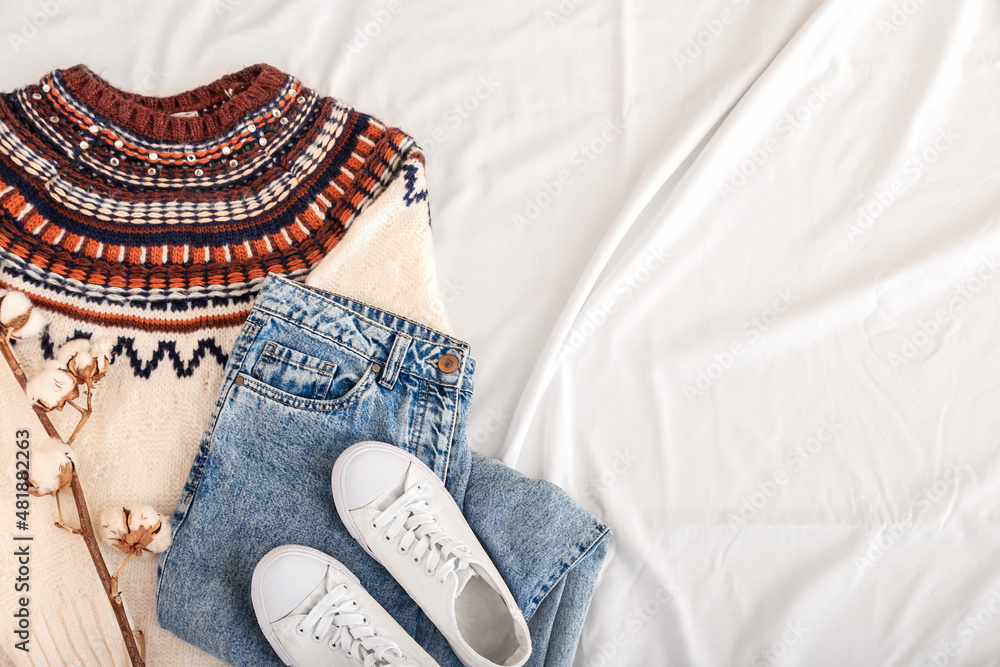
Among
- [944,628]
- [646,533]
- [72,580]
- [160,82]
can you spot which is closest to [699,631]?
[646,533]

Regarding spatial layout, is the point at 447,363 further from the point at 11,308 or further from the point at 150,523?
the point at 11,308

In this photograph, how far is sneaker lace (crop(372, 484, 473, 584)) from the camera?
2.72ft

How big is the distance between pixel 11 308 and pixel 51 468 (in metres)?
0.20

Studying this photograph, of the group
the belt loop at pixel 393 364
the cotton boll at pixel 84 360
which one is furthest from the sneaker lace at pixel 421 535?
the cotton boll at pixel 84 360

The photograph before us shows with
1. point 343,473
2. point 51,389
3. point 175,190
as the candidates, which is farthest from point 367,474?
point 175,190

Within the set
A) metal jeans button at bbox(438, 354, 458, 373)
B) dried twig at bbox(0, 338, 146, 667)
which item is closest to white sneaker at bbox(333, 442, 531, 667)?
metal jeans button at bbox(438, 354, 458, 373)

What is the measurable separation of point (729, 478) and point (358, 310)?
55cm

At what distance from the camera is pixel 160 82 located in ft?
3.47

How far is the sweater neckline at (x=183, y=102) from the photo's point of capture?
93 centimetres

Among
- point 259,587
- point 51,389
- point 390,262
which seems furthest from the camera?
point 390,262

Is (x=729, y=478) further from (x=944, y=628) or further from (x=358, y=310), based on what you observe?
(x=358, y=310)

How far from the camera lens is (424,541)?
0.84 m

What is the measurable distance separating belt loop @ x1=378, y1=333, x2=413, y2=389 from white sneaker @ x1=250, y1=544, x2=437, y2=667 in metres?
0.23

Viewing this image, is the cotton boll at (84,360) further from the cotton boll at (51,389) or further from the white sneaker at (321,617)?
the white sneaker at (321,617)
